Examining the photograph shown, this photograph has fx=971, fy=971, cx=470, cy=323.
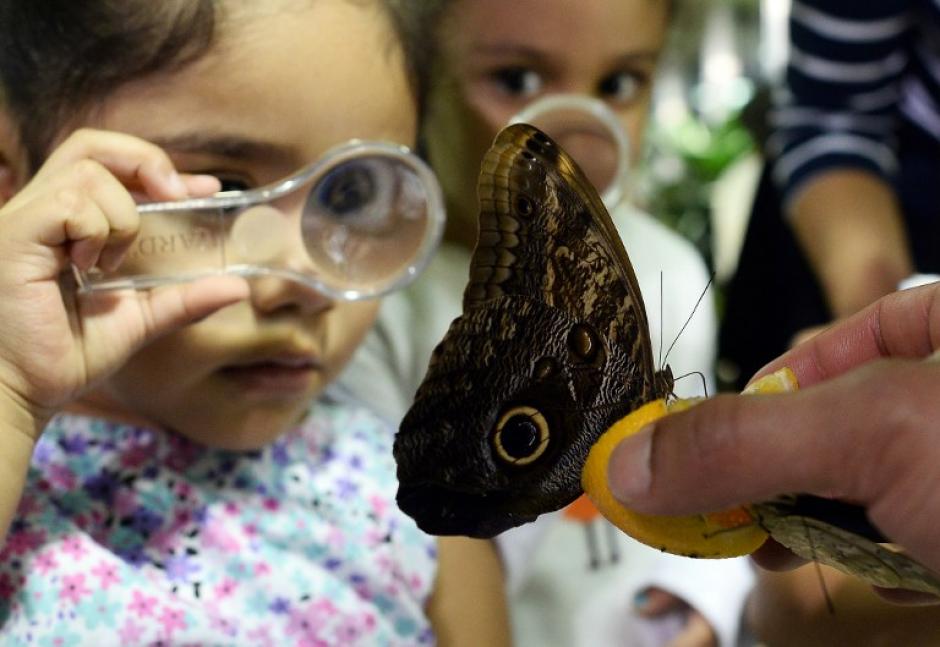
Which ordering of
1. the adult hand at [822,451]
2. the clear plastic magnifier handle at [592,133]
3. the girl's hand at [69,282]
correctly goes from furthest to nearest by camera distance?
the clear plastic magnifier handle at [592,133] < the girl's hand at [69,282] < the adult hand at [822,451]

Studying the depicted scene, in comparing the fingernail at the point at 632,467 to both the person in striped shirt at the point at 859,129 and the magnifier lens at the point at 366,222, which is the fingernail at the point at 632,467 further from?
the person in striped shirt at the point at 859,129

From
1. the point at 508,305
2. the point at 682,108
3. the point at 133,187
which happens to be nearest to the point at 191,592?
the point at 133,187

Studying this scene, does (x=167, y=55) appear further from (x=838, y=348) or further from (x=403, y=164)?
(x=838, y=348)

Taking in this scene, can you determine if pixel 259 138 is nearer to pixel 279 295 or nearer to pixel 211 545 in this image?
pixel 279 295

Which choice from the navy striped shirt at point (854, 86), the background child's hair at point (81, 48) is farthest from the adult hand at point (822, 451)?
the navy striped shirt at point (854, 86)

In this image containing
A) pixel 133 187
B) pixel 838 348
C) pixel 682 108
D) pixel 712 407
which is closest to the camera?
pixel 712 407

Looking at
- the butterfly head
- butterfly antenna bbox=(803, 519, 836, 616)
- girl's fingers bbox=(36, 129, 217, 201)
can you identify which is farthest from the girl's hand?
butterfly antenna bbox=(803, 519, 836, 616)
